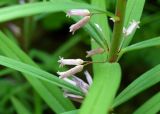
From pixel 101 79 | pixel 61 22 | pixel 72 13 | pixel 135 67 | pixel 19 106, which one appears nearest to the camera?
pixel 101 79

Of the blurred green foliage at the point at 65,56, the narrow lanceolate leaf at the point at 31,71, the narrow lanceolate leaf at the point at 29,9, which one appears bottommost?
the blurred green foliage at the point at 65,56

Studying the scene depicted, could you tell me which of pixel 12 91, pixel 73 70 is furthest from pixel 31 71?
pixel 12 91

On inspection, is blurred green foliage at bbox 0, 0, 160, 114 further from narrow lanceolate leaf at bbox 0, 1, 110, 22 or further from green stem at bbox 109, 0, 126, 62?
narrow lanceolate leaf at bbox 0, 1, 110, 22

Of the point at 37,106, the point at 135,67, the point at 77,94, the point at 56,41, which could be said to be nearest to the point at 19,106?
the point at 37,106

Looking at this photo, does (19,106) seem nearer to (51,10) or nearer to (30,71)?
(30,71)

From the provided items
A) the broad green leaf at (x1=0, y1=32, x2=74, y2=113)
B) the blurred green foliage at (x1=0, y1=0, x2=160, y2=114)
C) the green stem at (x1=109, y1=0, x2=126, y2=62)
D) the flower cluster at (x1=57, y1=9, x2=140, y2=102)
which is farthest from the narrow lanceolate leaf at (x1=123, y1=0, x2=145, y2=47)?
the blurred green foliage at (x1=0, y1=0, x2=160, y2=114)

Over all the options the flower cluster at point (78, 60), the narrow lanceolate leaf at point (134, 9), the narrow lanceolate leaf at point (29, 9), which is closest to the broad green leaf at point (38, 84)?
the flower cluster at point (78, 60)

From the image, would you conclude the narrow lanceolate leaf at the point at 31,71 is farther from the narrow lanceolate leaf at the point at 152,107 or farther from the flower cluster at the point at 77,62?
the narrow lanceolate leaf at the point at 152,107
